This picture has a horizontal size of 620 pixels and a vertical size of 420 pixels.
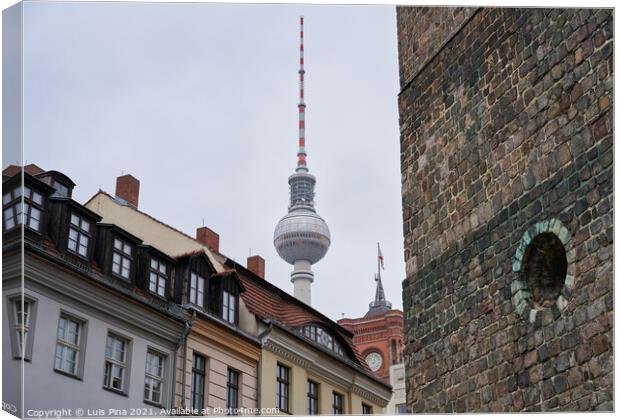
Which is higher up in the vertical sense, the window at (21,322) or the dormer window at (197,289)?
the dormer window at (197,289)

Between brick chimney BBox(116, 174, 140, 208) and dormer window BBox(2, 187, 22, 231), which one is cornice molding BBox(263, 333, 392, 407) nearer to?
brick chimney BBox(116, 174, 140, 208)

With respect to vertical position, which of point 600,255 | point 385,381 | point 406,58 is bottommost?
point 600,255

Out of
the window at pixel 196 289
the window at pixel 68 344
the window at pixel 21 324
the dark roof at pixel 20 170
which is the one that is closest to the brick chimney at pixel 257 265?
the window at pixel 196 289

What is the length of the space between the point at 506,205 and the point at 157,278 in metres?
7.15

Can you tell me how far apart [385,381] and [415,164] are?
9311 mm

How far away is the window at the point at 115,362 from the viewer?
44.8 ft

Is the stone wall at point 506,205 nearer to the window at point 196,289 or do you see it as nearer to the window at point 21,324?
the window at point 21,324

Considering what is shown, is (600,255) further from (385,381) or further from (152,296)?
(385,381)

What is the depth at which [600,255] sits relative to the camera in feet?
34.5

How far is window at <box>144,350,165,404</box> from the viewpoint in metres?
14.2

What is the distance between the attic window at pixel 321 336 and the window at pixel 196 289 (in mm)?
2933

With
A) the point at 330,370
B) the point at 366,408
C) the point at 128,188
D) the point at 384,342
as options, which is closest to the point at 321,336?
the point at 330,370

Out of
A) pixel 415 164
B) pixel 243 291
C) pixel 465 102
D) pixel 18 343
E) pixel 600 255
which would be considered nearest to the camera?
pixel 600 255

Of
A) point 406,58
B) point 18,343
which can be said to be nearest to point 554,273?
point 406,58
